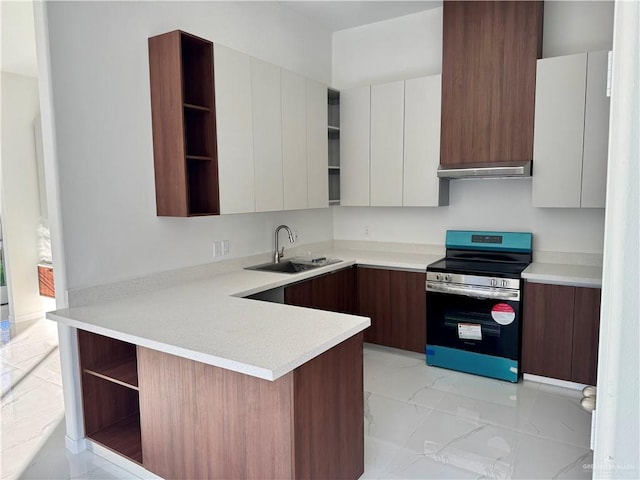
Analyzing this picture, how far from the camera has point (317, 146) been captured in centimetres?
379

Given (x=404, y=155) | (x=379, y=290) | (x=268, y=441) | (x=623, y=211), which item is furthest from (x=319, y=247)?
(x=623, y=211)

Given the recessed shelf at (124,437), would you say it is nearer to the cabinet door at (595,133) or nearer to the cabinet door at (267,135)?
the cabinet door at (267,135)

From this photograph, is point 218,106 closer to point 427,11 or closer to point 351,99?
point 351,99

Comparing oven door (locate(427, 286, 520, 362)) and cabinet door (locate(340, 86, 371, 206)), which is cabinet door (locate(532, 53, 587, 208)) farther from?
cabinet door (locate(340, 86, 371, 206))

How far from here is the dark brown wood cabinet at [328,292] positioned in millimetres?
3197

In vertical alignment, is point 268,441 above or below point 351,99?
below

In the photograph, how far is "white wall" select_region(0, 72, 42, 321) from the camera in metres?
5.04

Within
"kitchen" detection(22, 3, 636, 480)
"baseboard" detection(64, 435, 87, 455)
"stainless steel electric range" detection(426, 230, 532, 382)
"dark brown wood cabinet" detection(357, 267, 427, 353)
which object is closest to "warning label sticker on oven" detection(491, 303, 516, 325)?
"stainless steel electric range" detection(426, 230, 532, 382)

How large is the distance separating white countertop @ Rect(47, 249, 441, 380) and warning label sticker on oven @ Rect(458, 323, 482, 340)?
1531mm

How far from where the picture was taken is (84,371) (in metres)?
2.40

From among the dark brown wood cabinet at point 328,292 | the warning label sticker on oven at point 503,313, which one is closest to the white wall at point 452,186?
the warning label sticker on oven at point 503,313

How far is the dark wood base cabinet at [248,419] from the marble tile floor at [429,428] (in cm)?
34

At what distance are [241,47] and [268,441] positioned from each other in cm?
286

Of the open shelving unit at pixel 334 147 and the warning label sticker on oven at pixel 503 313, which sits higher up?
the open shelving unit at pixel 334 147
